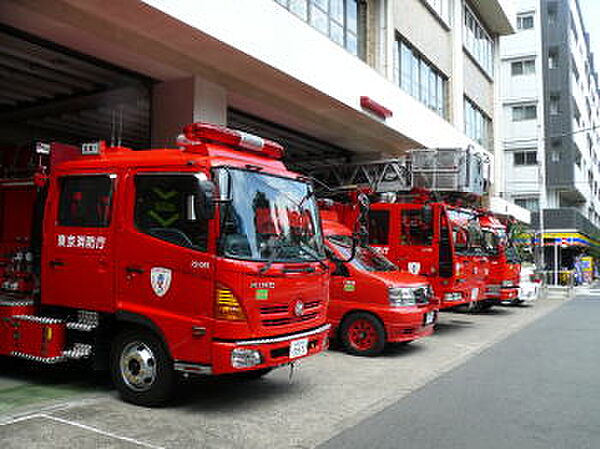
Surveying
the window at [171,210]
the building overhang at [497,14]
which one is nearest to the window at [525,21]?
the building overhang at [497,14]

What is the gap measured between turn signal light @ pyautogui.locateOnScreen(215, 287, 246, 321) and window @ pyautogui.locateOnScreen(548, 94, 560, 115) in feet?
148

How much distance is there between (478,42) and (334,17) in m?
15.7

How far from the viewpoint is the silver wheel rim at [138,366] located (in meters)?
6.12

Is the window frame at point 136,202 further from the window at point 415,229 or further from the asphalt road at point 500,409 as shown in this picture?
the window at point 415,229

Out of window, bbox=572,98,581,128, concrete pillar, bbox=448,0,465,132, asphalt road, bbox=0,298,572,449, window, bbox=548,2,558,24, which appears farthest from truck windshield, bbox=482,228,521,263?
window, bbox=572,98,581,128

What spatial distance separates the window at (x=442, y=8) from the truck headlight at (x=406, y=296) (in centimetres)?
1459

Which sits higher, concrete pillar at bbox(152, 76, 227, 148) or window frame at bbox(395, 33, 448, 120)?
window frame at bbox(395, 33, 448, 120)

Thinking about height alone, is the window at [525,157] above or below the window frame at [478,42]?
below

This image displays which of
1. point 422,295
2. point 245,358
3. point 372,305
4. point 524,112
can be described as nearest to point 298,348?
point 245,358

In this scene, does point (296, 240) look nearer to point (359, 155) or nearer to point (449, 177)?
point (449, 177)

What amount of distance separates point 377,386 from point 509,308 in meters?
14.0

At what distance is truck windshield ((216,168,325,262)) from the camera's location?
589cm

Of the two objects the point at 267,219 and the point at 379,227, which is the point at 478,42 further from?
the point at 267,219

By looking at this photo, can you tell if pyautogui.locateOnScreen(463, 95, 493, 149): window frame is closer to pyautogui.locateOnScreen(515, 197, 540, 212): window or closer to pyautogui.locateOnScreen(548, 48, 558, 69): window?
pyautogui.locateOnScreen(515, 197, 540, 212): window
